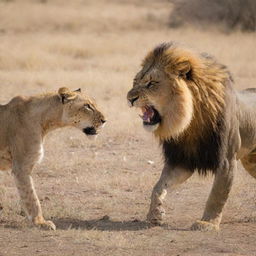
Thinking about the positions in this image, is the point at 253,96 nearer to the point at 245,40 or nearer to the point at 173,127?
the point at 173,127

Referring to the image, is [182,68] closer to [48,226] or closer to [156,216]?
[156,216]

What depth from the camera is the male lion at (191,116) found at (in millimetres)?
6125

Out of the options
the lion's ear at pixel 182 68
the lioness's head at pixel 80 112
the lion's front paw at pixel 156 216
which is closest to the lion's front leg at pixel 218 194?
the lion's front paw at pixel 156 216

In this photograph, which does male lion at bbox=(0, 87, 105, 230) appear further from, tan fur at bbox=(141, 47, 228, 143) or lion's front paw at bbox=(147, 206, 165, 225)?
lion's front paw at bbox=(147, 206, 165, 225)

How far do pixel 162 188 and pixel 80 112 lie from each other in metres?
0.90

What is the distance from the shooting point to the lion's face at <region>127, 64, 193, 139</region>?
6.05 metres

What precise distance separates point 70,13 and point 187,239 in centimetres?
2021

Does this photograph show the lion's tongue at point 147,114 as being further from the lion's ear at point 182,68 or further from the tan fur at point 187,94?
the lion's ear at point 182,68

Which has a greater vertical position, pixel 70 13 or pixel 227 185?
pixel 227 185

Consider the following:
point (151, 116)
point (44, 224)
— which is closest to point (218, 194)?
point (151, 116)

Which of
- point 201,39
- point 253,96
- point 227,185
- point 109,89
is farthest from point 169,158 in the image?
point 201,39

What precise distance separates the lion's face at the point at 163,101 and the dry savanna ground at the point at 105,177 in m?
0.81

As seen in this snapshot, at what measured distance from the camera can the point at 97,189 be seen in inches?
306

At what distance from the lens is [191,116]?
6.14m
